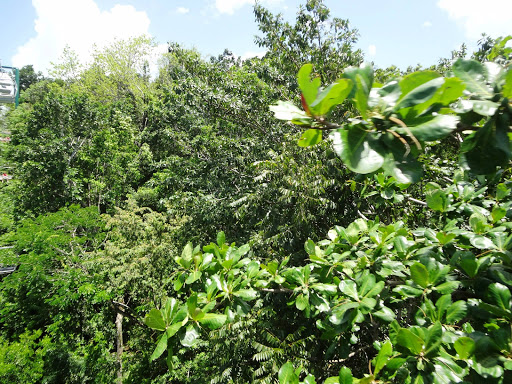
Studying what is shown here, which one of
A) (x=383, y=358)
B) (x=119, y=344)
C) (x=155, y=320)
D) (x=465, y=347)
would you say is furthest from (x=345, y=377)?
(x=119, y=344)

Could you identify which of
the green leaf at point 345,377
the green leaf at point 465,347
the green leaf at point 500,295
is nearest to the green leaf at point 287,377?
the green leaf at point 345,377

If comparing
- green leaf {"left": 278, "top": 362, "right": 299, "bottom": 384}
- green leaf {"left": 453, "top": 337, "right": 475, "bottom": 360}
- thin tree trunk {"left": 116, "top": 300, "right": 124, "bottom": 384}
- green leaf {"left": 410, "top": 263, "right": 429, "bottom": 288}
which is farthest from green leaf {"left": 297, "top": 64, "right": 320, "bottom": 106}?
thin tree trunk {"left": 116, "top": 300, "right": 124, "bottom": 384}

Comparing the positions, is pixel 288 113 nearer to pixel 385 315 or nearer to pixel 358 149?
pixel 358 149

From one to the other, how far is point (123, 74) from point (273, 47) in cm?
1490

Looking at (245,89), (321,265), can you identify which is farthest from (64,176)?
(321,265)

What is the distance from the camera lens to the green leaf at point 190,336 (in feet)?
3.03

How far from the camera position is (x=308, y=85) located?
637 millimetres

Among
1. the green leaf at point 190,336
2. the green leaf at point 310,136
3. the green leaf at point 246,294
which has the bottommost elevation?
the green leaf at point 190,336

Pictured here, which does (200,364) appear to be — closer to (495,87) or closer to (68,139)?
(495,87)

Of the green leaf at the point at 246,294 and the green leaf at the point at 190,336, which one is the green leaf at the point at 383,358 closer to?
the green leaf at the point at 246,294

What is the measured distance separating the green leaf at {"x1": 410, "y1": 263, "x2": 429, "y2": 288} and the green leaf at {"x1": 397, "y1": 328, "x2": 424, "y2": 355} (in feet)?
0.77

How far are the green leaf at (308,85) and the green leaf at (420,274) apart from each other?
0.73 m

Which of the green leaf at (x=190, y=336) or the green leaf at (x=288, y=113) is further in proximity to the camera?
the green leaf at (x=190, y=336)

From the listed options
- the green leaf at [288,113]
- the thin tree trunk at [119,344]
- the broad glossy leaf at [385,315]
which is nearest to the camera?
the green leaf at [288,113]
